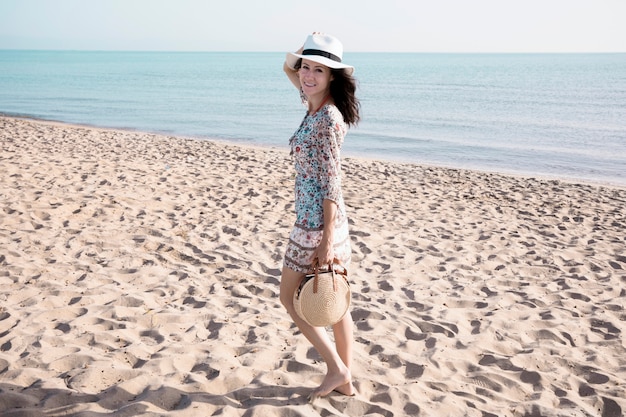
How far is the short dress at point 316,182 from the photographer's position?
2660 millimetres

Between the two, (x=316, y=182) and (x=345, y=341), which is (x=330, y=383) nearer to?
(x=345, y=341)

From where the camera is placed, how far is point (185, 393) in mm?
3156

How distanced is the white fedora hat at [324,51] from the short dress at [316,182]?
0.64 feet

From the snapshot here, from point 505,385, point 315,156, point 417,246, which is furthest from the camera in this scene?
point 417,246

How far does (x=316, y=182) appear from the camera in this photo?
2746 millimetres

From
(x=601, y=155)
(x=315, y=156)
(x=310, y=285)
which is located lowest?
(x=601, y=155)

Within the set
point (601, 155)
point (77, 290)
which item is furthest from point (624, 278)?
point (601, 155)

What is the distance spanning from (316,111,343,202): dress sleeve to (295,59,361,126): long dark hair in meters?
0.14

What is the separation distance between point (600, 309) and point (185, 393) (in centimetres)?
339

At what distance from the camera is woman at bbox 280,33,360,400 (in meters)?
2.66

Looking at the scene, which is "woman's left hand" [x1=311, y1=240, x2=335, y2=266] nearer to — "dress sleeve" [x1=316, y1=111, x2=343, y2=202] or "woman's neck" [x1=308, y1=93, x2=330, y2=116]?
"dress sleeve" [x1=316, y1=111, x2=343, y2=202]

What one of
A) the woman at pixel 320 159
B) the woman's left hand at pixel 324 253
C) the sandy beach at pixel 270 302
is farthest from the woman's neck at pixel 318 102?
the sandy beach at pixel 270 302

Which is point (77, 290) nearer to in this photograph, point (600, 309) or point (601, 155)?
point (600, 309)

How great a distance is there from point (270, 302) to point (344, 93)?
233cm
